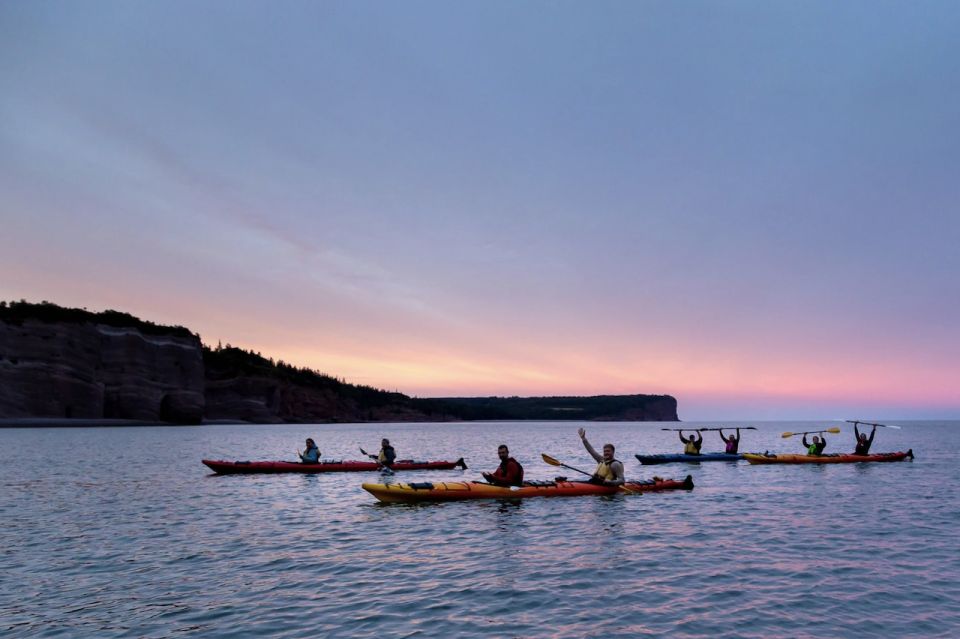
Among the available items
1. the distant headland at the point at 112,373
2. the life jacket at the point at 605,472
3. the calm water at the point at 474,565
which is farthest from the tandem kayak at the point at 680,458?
the distant headland at the point at 112,373

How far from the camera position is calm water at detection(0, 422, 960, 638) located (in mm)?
8203

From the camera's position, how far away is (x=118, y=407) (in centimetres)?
8319

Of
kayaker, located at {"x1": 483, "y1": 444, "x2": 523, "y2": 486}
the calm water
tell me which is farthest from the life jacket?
kayaker, located at {"x1": 483, "y1": 444, "x2": 523, "y2": 486}

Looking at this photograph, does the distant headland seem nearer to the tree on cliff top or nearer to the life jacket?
the tree on cliff top

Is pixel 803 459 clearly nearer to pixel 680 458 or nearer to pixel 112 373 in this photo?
pixel 680 458

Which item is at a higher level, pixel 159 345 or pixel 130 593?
pixel 159 345

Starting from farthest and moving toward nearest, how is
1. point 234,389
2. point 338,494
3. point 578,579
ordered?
point 234,389, point 338,494, point 578,579

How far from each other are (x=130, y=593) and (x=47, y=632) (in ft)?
5.61

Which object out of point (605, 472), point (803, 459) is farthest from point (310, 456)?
point (803, 459)

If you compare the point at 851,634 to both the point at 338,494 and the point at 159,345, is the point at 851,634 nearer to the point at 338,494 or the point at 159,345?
the point at 338,494

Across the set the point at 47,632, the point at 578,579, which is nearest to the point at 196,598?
the point at 47,632

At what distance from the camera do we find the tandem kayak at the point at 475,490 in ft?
59.7

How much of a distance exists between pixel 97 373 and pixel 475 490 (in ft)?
266

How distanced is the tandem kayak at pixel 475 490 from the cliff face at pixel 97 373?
2961 inches
